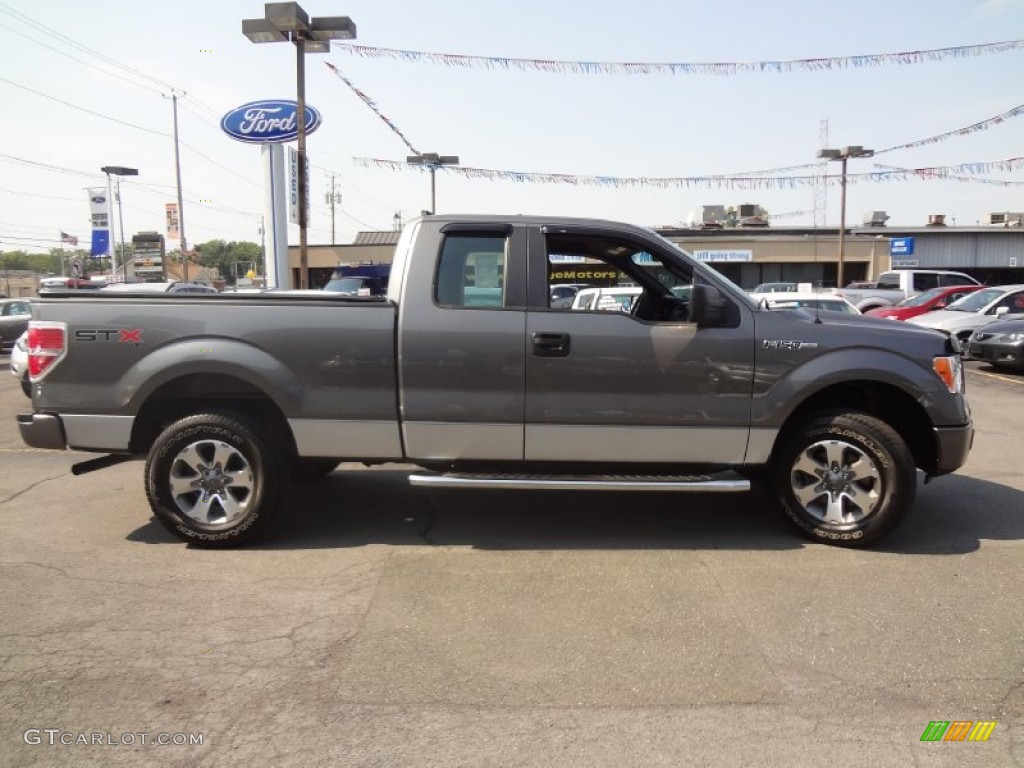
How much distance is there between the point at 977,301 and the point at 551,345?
15877 mm

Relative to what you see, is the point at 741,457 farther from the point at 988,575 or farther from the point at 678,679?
the point at 678,679

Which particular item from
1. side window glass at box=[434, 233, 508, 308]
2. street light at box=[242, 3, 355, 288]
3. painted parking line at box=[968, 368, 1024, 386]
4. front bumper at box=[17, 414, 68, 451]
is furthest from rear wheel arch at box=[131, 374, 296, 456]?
painted parking line at box=[968, 368, 1024, 386]

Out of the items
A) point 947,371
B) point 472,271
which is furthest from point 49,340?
point 947,371

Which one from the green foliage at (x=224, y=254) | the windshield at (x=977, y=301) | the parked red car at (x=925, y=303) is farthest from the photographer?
the green foliage at (x=224, y=254)

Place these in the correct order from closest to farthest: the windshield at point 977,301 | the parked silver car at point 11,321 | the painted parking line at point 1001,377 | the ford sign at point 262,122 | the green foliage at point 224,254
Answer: the painted parking line at point 1001,377
the windshield at point 977,301
the parked silver car at point 11,321
the ford sign at point 262,122
the green foliage at point 224,254

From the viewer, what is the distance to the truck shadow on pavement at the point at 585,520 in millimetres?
4898

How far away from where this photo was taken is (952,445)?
185 inches

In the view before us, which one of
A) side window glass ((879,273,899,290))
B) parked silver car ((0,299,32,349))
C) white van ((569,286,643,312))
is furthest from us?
side window glass ((879,273,899,290))

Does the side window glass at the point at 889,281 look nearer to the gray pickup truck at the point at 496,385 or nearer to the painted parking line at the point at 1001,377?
the painted parking line at the point at 1001,377

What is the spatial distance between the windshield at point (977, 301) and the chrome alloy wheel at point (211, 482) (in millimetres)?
16729

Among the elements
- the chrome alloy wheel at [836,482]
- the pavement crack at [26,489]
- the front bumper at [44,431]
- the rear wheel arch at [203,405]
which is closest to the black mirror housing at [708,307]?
the chrome alloy wheel at [836,482]

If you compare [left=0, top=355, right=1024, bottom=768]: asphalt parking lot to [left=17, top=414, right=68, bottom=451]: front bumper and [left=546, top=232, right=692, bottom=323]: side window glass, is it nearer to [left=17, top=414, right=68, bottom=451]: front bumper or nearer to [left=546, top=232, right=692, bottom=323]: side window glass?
[left=17, top=414, right=68, bottom=451]: front bumper

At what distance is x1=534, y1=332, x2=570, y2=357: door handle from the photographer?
457 centimetres

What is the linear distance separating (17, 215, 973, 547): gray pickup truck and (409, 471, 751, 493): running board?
2 centimetres
